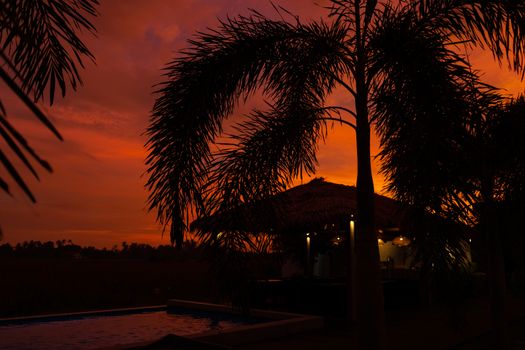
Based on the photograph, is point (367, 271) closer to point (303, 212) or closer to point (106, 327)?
point (303, 212)

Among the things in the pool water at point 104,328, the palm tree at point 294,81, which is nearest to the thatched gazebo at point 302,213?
the palm tree at point 294,81

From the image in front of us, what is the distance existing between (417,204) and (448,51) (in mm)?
1634

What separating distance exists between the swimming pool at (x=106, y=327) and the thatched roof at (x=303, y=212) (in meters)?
2.81

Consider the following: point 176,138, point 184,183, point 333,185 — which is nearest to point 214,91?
point 176,138

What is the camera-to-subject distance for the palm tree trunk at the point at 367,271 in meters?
5.12

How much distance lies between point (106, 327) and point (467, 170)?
9.13 metres

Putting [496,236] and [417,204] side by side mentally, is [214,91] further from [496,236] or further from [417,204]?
[496,236]

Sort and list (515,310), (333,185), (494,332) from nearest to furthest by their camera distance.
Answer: (494,332) → (515,310) → (333,185)

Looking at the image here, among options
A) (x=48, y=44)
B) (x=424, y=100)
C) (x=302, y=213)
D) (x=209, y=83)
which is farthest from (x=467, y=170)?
Answer: (x=302, y=213)

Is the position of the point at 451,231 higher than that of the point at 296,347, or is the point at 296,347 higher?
the point at 451,231

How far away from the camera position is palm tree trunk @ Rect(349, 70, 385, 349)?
5.12 meters

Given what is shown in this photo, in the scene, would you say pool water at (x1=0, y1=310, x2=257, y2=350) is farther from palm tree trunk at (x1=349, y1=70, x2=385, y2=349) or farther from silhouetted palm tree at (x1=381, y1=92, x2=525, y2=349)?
silhouetted palm tree at (x1=381, y1=92, x2=525, y2=349)

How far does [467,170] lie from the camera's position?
5477 mm

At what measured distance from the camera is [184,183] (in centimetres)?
527
